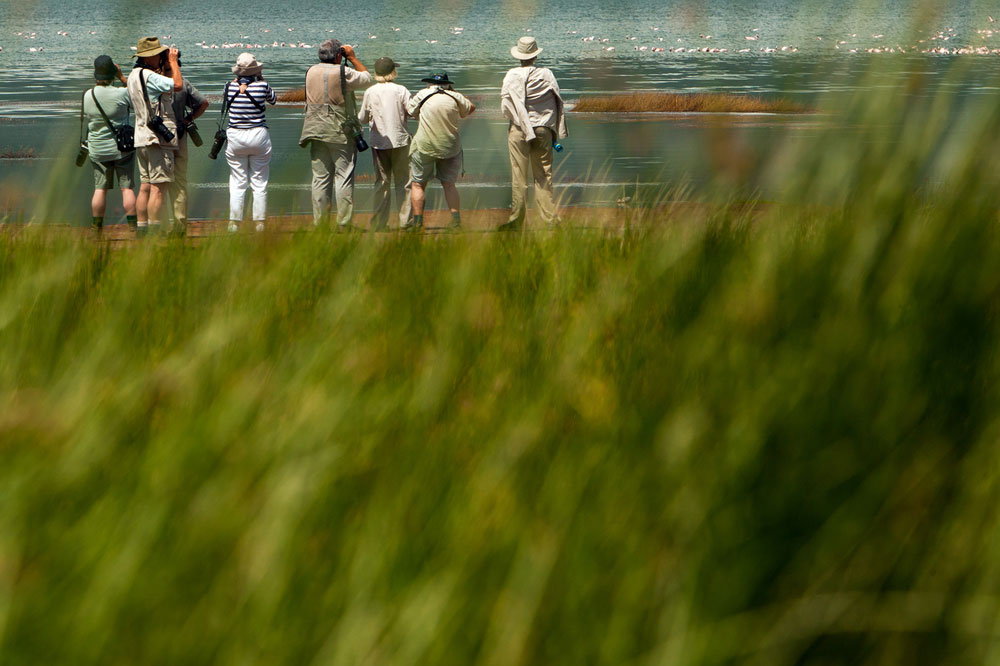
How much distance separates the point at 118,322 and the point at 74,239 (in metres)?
1.35

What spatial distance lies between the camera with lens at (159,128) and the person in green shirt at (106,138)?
0.30m

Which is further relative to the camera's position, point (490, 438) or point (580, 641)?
point (490, 438)

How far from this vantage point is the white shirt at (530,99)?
964 centimetres

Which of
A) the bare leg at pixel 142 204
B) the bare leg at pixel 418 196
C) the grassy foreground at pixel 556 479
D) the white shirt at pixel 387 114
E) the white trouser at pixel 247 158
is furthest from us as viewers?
the bare leg at pixel 418 196

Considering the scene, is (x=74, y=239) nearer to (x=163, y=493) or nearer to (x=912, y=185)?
(x=163, y=493)

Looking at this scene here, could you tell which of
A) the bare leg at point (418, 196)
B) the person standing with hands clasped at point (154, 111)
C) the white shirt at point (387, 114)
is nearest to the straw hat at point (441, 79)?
the white shirt at point (387, 114)

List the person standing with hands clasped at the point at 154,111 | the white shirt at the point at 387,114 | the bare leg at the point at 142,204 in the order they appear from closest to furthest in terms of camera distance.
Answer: the person standing with hands clasped at the point at 154,111, the bare leg at the point at 142,204, the white shirt at the point at 387,114

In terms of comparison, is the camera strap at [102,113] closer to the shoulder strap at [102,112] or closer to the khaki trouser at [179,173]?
the shoulder strap at [102,112]

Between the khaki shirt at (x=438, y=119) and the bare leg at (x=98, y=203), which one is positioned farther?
the khaki shirt at (x=438, y=119)

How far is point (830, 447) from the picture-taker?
6.83 feet

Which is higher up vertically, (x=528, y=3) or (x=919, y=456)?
(x=528, y=3)

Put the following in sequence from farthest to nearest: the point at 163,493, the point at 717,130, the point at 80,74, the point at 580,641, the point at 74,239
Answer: the point at 74,239, the point at 80,74, the point at 717,130, the point at 163,493, the point at 580,641

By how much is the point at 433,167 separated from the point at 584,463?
8.23m

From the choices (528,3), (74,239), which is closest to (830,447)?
(528,3)
